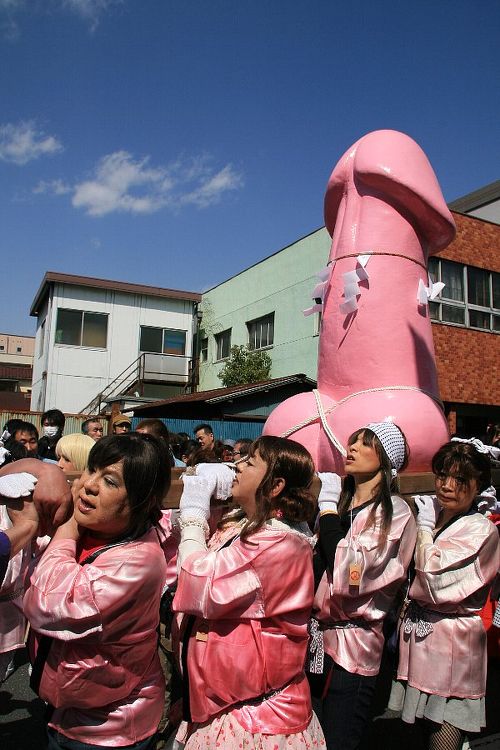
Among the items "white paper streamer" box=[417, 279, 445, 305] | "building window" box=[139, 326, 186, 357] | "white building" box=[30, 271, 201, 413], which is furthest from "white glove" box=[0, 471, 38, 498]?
"building window" box=[139, 326, 186, 357]

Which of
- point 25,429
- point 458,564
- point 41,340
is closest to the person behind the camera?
point 458,564

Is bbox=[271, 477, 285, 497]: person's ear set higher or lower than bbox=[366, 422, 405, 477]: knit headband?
lower

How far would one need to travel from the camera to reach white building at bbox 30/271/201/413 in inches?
712

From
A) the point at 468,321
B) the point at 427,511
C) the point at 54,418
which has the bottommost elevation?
the point at 427,511

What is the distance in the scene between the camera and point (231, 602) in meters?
1.62

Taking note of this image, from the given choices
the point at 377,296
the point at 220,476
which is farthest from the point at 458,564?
the point at 377,296

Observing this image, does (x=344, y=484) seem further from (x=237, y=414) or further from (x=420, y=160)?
(x=237, y=414)

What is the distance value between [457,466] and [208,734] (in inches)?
57.0

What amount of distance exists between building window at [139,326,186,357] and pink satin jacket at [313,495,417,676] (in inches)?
688

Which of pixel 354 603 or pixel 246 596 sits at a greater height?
pixel 246 596

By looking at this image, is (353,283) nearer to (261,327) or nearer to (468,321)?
(468,321)

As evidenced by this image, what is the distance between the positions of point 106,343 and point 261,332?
17.4 ft

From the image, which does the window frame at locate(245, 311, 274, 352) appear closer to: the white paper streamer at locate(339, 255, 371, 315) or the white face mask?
the white face mask

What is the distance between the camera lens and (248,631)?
5.48ft
